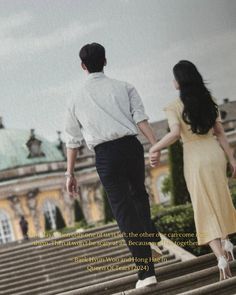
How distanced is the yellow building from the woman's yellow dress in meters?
29.3

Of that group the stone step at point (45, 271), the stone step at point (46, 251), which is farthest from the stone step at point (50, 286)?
the stone step at point (46, 251)

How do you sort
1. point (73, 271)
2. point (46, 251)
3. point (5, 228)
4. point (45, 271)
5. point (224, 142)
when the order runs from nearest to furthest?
point (224, 142) → point (73, 271) → point (45, 271) → point (46, 251) → point (5, 228)

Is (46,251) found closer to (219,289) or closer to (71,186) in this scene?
(71,186)

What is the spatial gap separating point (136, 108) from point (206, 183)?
2.28ft

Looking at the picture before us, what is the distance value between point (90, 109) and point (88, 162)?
34.0 meters

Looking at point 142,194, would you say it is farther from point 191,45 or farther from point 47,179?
point 47,179

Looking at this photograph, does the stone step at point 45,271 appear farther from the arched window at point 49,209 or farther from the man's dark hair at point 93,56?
the arched window at point 49,209

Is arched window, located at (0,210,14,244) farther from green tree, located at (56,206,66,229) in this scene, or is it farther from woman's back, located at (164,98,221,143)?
woman's back, located at (164,98,221,143)

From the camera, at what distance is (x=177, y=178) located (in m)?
18.4

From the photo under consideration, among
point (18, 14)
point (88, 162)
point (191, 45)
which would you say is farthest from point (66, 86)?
point (88, 162)

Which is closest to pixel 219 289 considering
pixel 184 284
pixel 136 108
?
pixel 184 284

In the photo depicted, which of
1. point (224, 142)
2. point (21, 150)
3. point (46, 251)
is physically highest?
point (21, 150)

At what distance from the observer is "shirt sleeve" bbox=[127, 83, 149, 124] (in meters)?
4.47

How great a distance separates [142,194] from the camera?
4496mm
